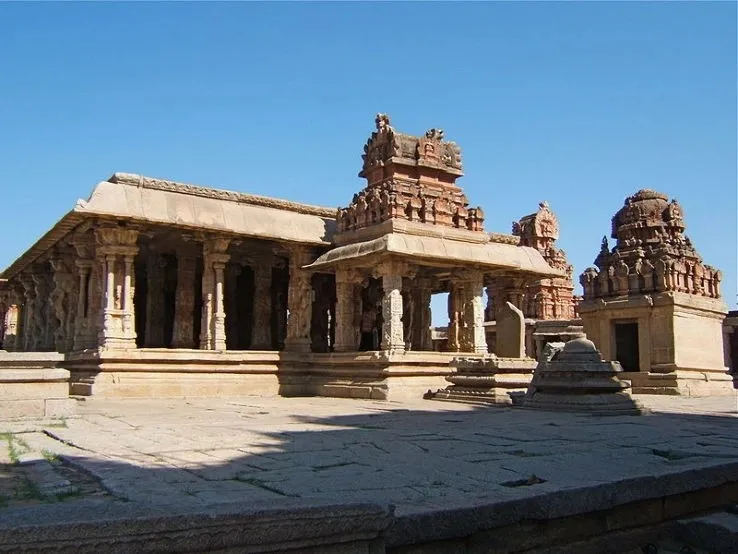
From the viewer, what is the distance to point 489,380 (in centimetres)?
1222

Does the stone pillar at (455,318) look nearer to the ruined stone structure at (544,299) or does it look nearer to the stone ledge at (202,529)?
the ruined stone structure at (544,299)

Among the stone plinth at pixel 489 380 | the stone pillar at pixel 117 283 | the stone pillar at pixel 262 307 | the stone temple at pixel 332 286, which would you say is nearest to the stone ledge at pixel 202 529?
the stone plinth at pixel 489 380

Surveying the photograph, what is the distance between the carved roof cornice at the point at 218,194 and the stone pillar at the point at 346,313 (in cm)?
262

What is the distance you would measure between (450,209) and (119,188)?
7.07 meters

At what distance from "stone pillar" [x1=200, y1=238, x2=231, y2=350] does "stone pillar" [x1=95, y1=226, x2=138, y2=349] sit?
1617 millimetres

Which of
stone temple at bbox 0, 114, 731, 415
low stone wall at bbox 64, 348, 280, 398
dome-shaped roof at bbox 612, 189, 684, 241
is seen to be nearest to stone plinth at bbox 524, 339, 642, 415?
stone temple at bbox 0, 114, 731, 415

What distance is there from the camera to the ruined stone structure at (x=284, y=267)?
47.4 ft

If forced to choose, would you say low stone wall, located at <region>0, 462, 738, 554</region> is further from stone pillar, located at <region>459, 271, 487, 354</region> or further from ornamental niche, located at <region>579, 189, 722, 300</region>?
ornamental niche, located at <region>579, 189, 722, 300</region>

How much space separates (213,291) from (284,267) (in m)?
4.51

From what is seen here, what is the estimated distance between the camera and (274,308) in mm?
21016

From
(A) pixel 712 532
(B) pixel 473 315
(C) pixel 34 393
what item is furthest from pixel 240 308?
(A) pixel 712 532

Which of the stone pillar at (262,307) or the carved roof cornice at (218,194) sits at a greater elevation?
the carved roof cornice at (218,194)

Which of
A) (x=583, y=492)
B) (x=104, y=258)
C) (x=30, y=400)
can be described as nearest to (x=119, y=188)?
(x=104, y=258)

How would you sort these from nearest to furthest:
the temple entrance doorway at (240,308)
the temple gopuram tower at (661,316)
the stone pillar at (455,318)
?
the temple gopuram tower at (661,316) < the stone pillar at (455,318) < the temple entrance doorway at (240,308)
